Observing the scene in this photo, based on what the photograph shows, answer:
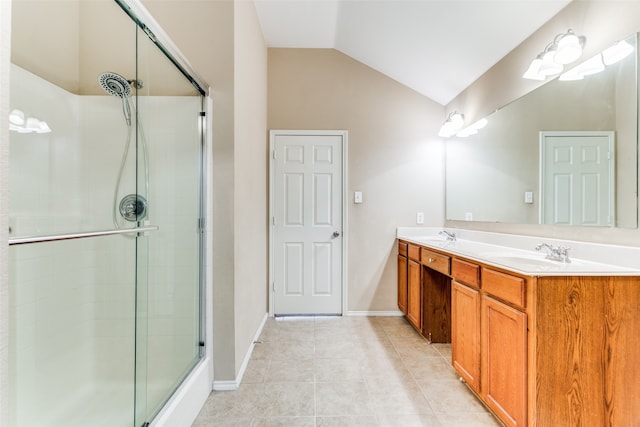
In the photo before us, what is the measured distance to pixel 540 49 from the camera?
1862mm

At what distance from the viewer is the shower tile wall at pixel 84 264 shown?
1392 millimetres

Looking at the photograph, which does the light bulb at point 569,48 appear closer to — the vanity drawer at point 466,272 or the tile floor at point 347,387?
the vanity drawer at point 466,272

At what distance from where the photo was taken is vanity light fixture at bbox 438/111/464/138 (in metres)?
2.79

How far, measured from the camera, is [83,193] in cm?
158

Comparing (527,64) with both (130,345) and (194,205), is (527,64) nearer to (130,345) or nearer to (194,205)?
(194,205)

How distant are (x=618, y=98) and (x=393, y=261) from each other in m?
2.11

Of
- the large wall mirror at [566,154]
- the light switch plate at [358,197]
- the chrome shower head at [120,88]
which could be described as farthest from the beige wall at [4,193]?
the light switch plate at [358,197]

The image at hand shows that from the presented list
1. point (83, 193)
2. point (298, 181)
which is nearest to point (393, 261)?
A: point (298, 181)

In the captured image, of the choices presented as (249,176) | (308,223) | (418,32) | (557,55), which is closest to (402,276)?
(308,223)

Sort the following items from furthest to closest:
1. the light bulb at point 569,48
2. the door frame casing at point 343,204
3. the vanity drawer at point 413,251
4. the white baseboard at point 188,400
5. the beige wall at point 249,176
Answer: the door frame casing at point 343,204, the vanity drawer at point 413,251, the beige wall at point 249,176, the light bulb at point 569,48, the white baseboard at point 188,400

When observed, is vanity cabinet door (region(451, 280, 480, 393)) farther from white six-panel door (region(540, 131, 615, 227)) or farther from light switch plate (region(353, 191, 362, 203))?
light switch plate (region(353, 191, 362, 203))

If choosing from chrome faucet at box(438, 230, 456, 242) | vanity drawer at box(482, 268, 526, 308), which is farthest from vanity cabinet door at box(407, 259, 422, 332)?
vanity drawer at box(482, 268, 526, 308)

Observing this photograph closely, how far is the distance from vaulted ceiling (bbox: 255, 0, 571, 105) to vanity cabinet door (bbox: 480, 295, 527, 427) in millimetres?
1813

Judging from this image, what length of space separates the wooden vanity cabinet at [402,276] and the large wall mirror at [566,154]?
748mm
